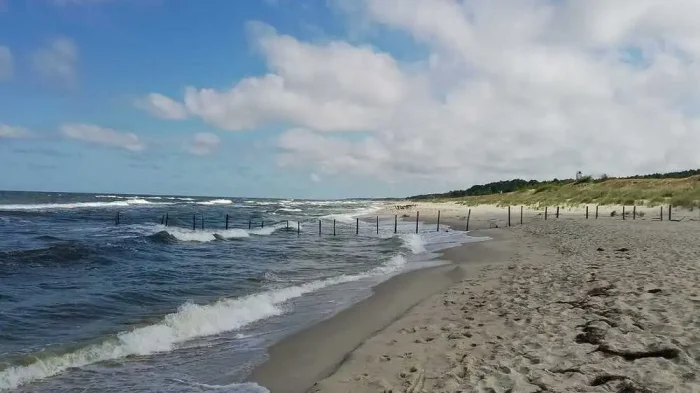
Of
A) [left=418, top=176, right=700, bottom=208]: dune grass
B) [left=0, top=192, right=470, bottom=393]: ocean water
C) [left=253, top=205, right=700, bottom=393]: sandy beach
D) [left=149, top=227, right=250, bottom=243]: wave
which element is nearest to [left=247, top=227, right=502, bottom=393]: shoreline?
[left=253, top=205, right=700, bottom=393]: sandy beach

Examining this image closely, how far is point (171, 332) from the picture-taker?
29.2 ft

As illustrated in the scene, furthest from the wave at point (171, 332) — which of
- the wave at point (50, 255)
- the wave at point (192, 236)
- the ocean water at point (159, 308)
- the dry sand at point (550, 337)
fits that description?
the wave at point (192, 236)

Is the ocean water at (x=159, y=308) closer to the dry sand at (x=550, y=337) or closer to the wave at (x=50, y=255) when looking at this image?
the wave at (x=50, y=255)

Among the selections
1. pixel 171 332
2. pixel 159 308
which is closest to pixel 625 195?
pixel 159 308

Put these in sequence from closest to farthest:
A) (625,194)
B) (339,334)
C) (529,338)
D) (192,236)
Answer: (529,338) < (339,334) < (192,236) < (625,194)

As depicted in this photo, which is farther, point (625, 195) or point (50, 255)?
point (625, 195)

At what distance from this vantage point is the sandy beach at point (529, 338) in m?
5.02

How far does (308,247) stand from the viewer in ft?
82.9

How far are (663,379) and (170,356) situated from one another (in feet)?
22.1

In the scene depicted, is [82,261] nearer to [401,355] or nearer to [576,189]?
[401,355]

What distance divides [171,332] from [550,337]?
648 centimetres

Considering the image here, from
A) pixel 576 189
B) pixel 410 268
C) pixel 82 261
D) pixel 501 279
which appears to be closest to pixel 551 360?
pixel 501 279

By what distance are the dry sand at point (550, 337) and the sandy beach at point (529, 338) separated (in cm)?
2

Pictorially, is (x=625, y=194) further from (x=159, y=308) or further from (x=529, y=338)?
(x=159, y=308)
